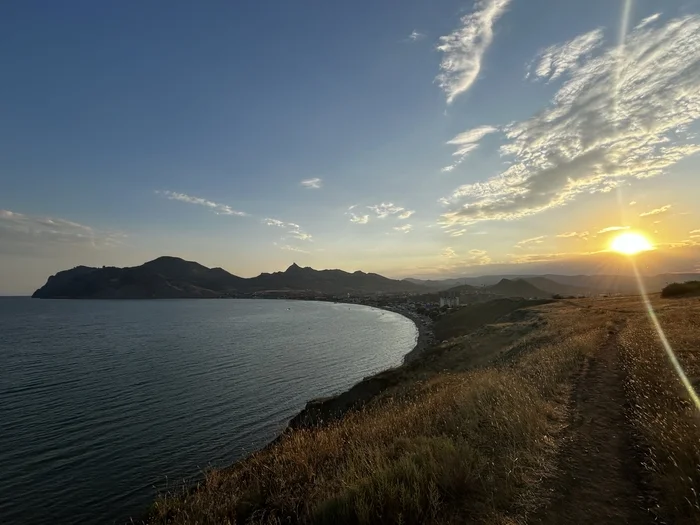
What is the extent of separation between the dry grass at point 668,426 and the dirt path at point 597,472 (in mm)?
351

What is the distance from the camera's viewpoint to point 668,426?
7836 millimetres

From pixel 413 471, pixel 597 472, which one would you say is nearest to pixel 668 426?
pixel 597 472

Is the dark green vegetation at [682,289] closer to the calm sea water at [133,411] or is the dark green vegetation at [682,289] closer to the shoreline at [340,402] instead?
the calm sea water at [133,411]

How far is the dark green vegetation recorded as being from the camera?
215 ft

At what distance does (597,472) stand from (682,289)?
8158 cm

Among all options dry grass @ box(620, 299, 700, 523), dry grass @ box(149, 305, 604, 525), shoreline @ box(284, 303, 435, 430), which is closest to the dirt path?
dry grass @ box(620, 299, 700, 523)

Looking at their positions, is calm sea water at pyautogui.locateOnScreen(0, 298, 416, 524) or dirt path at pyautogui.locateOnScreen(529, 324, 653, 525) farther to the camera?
calm sea water at pyautogui.locateOnScreen(0, 298, 416, 524)

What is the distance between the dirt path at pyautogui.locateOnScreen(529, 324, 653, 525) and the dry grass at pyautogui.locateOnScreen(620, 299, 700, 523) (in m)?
0.35

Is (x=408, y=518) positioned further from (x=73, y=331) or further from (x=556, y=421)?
(x=73, y=331)

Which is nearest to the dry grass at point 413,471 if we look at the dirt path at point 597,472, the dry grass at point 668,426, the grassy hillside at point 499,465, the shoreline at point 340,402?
the grassy hillside at point 499,465

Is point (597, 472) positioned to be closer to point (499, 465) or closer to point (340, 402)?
point (499, 465)

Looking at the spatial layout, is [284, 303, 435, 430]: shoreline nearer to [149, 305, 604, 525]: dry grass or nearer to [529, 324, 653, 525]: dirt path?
[149, 305, 604, 525]: dry grass

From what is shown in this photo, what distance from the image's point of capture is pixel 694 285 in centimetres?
6688

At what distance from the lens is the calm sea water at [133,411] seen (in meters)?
20.8
